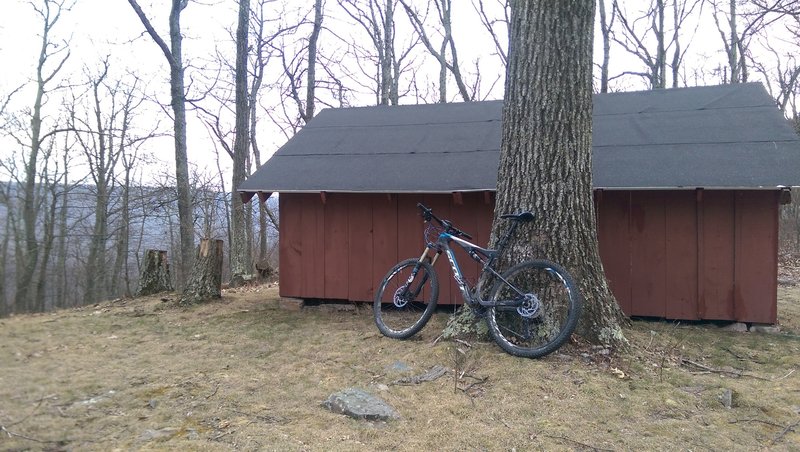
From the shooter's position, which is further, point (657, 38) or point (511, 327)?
point (657, 38)

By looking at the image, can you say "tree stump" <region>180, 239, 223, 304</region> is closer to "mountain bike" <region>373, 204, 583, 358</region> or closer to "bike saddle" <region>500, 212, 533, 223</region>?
"mountain bike" <region>373, 204, 583, 358</region>

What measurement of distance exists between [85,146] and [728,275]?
19676 mm

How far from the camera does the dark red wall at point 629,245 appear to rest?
5703mm

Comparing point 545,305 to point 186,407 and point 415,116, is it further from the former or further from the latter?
point 415,116


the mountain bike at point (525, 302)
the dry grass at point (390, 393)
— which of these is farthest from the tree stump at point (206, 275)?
the mountain bike at point (525, 302)

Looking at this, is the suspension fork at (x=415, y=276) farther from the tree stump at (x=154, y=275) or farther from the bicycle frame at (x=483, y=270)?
the tree stump at (x=154, y=275)

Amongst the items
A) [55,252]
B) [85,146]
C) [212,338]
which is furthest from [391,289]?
[85,146]

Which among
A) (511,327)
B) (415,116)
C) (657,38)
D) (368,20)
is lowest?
(511,327)

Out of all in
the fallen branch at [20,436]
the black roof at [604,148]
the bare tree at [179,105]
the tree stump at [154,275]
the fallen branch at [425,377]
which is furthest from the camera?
the bare tree at [179,105]

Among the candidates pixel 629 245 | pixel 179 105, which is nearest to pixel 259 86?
pixel 179 105

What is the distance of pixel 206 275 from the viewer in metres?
7.46

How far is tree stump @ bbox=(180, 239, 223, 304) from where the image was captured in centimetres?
740

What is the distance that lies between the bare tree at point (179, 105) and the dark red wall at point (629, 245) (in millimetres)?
6409

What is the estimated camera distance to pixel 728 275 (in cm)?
577
